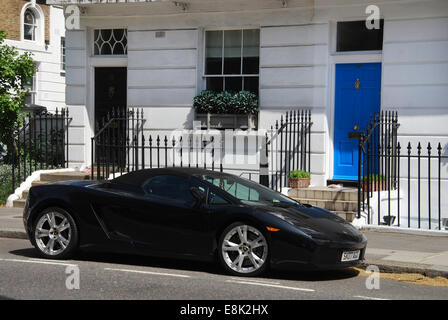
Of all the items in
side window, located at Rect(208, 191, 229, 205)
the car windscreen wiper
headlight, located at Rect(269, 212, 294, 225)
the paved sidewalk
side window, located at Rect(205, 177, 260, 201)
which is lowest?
the paved sidewalk

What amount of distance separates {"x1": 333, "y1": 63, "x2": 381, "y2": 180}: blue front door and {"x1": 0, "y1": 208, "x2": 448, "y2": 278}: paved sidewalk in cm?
287

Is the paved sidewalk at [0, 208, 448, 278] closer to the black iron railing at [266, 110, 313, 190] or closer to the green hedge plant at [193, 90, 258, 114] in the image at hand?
the black iron railing at [266, 110, 313, 190]

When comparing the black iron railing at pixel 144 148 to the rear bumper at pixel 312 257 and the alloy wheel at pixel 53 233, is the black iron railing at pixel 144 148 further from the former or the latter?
the rear bumper at pixel 312 257

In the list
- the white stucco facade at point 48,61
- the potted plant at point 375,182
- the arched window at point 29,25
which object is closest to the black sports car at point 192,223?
the potted plant at point 375,182

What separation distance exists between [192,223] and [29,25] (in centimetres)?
2450

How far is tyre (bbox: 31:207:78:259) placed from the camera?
9.95 m

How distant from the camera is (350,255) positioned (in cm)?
915

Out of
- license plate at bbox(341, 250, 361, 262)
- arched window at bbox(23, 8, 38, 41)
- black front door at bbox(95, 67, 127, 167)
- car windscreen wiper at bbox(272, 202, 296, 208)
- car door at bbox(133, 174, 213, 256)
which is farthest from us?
arched window at bbox(23, 8, 38, 41)

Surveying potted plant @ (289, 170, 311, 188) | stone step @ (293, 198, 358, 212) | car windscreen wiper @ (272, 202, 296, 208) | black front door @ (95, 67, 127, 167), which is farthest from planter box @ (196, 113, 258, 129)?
car windscreen wiper @ (272, 202, 296, 208)

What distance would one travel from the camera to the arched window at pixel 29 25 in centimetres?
3147

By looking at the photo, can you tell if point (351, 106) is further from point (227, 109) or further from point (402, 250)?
→ point (402, 250)

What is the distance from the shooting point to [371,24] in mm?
15461

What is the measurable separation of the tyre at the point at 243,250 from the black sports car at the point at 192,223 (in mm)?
12
